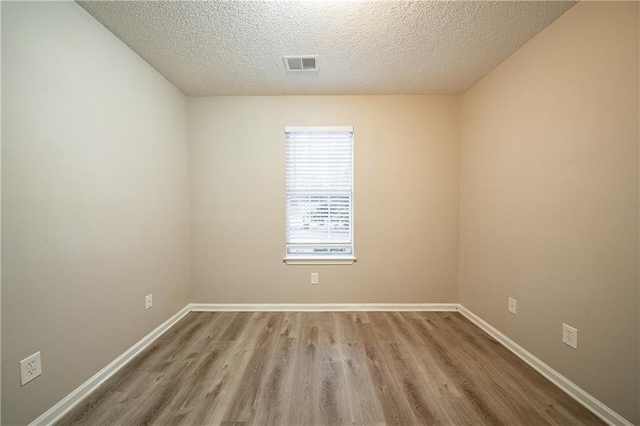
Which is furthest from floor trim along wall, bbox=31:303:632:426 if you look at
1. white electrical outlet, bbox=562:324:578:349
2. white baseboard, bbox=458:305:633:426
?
white electrical outlet, bbox=562:324:578:349

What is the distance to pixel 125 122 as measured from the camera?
1.86 metres

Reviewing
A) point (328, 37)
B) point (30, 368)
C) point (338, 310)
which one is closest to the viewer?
point (30, 368)

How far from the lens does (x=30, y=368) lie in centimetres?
123

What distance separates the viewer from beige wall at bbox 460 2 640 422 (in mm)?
1256

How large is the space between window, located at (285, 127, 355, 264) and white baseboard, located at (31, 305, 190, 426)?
4.83 ft

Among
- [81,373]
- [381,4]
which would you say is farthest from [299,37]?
[81,373]

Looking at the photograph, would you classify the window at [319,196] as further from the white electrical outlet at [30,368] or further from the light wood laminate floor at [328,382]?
the white electrical outlet at [30,368]

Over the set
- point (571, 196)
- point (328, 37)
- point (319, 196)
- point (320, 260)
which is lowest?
point (320, 260)

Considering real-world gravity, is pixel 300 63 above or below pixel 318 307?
above

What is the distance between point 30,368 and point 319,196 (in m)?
2.47

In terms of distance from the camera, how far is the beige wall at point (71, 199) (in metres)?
1.18

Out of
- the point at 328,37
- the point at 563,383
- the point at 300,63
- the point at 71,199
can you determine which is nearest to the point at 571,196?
the point at 563,383

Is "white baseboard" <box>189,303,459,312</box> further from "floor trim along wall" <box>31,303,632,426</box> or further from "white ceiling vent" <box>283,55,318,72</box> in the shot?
"white ceiling vent" <box>283,55,318,72</box>

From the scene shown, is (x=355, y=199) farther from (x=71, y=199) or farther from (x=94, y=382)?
(x=94, y=382)
